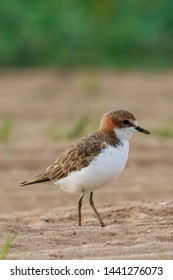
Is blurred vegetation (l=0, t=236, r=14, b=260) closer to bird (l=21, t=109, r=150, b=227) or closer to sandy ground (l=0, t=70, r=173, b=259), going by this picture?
sandy ground (l=0, t=70, r=173, b=259)

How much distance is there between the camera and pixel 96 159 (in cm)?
845

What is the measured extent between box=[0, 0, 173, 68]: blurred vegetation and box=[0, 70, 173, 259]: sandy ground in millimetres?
475

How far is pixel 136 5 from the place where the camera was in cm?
2503

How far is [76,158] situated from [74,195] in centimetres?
310

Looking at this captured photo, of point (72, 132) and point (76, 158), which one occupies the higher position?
point (72, 132)

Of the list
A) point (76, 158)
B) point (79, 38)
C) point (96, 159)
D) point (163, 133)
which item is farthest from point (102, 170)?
point (79, 38)

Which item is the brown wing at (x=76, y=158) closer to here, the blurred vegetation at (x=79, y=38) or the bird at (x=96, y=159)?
the bird at (x=96, y=159)

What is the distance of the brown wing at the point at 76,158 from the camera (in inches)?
336

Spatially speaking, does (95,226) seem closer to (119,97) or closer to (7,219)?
(7,219)

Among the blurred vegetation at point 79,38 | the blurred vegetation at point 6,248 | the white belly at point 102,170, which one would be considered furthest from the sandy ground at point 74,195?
the blurred vegetation at point 79,38

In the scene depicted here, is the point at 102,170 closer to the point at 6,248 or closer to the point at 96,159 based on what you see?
the point at 96,159

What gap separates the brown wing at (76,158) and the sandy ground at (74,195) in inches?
16.0

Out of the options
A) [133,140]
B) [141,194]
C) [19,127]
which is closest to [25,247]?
[141,194]

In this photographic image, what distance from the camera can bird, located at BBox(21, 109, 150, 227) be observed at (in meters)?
8.43
